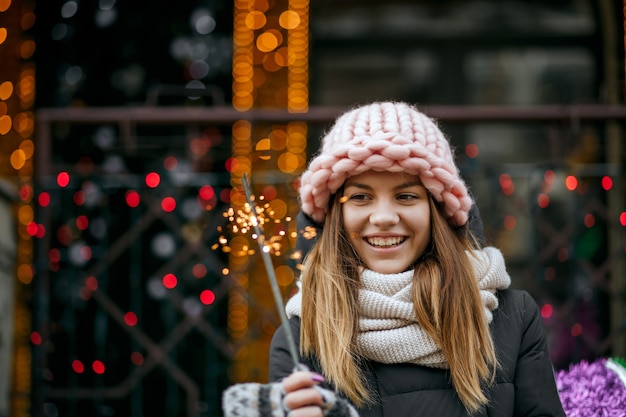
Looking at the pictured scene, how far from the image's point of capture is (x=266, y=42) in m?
4.54

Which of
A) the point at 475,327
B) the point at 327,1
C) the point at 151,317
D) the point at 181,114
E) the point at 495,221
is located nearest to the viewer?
the point at 475,327

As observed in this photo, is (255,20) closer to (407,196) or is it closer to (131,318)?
(131,318)

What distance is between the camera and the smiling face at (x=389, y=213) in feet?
6.70

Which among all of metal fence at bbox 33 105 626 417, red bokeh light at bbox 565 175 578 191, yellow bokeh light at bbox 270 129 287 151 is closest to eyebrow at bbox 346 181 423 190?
metal fence at bbox 33 105 626 417

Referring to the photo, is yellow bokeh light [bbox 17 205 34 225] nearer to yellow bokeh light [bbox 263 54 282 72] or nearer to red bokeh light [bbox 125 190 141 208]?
red bokeh light [bbox 125 190 141 208]

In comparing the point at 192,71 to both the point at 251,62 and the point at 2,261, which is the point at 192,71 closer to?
the point at 251,62

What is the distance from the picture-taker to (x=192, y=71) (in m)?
4.49

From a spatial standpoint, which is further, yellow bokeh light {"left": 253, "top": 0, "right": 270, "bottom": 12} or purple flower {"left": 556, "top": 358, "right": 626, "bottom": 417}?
yellow bokeh light {"left": 253, "top": 0, "right": 270, "bottom": 12}

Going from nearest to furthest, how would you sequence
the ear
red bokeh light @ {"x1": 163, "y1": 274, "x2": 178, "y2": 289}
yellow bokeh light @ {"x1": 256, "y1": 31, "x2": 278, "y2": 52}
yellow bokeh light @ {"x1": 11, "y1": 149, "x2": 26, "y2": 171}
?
the ear → red bokeh light @ {"x1": 163, "y1": 274, "x2": 178, "y2": 289} → yellow bokeh light @ {"x1": 11, "y1": 149, "x2": 26, "y2": 171} → yellow bokeh light @ {"x1": 256, "y1": 31, "x2": 278, "y2": 52}

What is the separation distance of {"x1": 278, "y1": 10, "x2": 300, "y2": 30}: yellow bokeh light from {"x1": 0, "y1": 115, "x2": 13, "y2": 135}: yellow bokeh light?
4.64 ft

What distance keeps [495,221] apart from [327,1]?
1.59m

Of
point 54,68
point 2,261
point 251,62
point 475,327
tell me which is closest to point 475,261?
point 475,327

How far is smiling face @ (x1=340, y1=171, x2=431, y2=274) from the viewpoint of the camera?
204cm

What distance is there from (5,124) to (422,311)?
9.71 ft
